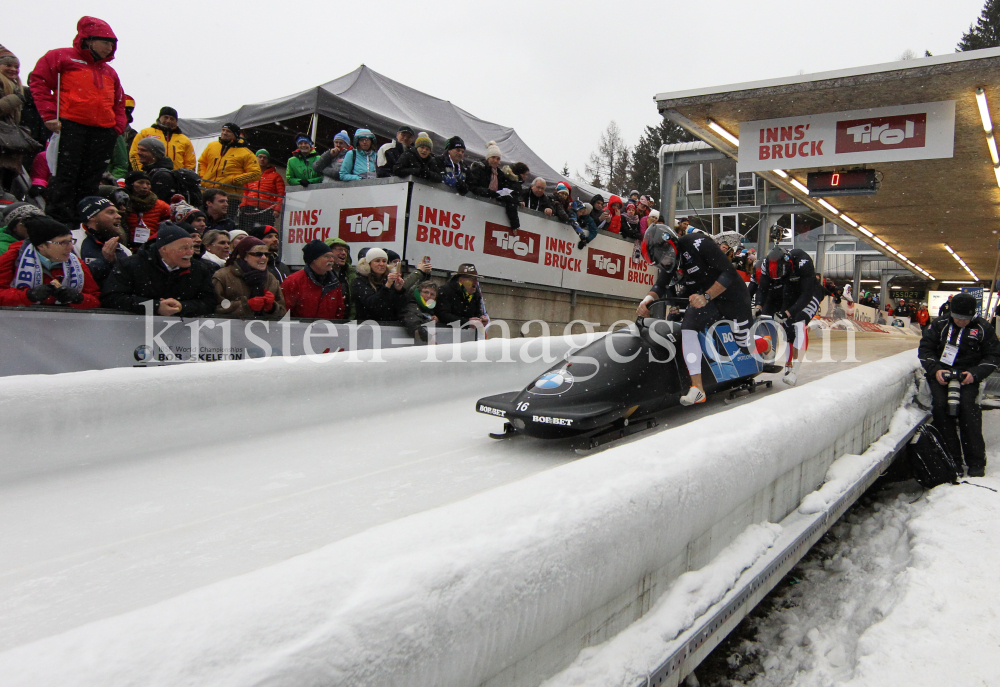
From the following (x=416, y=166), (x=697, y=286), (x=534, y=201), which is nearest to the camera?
(x=697, y=286)

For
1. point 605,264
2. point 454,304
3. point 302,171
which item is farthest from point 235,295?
point 605,264

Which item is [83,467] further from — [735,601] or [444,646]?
[735,601]

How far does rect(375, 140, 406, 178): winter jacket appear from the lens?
21.4 feet

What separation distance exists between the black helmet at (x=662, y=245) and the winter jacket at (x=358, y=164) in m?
3.68

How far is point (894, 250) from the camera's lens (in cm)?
1520

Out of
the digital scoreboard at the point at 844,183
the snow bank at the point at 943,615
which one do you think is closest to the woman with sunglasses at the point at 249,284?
the snow bank at the point at 943,615

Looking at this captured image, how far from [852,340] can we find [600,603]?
1099 cm

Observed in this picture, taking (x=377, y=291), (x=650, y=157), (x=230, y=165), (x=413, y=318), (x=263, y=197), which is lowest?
(x=413, y=318)

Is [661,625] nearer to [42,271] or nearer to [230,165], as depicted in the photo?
[42,271]

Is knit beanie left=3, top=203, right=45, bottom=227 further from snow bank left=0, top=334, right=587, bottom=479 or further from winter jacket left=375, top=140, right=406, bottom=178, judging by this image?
winter jacket left=375, top=140, right=406, bottom=178

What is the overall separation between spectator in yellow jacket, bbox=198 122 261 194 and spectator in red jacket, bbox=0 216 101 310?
316 centimetres

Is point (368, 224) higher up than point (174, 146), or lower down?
lower down

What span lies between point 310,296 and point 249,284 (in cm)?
60

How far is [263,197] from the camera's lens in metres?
6.70
